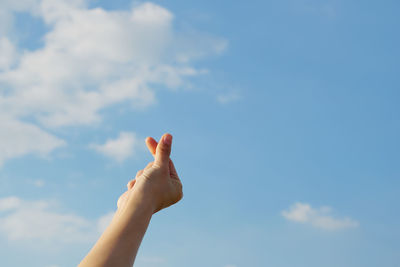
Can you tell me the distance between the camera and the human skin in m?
4.05

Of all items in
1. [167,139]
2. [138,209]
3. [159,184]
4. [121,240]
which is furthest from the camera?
[167,139]

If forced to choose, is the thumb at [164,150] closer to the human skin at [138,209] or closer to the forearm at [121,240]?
the human skin at [138,209]

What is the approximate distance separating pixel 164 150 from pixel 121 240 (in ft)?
7.07

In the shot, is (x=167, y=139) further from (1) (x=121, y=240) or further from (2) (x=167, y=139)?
Answer: (1) (x=121, y=240)

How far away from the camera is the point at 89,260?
4.01 m

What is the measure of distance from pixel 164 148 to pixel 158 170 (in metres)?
0.40

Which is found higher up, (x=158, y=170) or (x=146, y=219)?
(x=158, y=170)

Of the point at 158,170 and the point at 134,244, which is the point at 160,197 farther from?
the point at 134,244

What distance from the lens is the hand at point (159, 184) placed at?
17.0ft

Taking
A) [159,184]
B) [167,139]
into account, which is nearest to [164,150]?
[167,139]

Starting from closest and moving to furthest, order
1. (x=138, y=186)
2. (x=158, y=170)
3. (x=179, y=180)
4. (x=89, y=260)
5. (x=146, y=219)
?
(x=89, y=260)
(x=146, y=219)
(x=138, y=186)
(x=158, y=170)
(x=179, y=180)

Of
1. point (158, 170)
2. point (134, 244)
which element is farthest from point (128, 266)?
point (158, 170)

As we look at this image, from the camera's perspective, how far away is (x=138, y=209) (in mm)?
4789

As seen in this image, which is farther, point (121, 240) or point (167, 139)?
point (167, 139)
